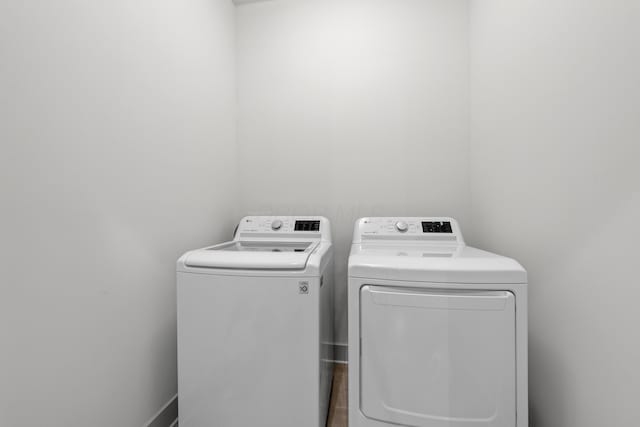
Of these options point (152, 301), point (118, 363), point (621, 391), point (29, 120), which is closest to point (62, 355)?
point (118, 363)

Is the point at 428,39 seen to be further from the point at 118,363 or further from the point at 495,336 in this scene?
the point at 118,363

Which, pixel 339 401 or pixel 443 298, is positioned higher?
pixel 443 298

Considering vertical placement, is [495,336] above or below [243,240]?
below

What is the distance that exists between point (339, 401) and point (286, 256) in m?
0.93

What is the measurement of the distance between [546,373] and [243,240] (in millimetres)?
1517

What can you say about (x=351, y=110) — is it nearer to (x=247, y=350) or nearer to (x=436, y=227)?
(x=436, y=227)

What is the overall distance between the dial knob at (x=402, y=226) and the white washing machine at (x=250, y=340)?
2.05 feet

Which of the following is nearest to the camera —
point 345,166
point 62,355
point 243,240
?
point 62,355

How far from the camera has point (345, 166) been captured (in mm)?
1804

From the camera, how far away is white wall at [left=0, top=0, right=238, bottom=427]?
71cm

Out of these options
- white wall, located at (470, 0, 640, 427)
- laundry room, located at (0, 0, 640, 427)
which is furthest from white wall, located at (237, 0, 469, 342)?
white wall, located at (470, 0, 640, 427)

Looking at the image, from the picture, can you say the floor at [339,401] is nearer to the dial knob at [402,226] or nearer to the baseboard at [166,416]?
the baseboard at [166,416]

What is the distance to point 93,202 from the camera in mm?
900

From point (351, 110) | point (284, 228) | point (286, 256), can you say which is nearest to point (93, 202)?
point (286, 256)
